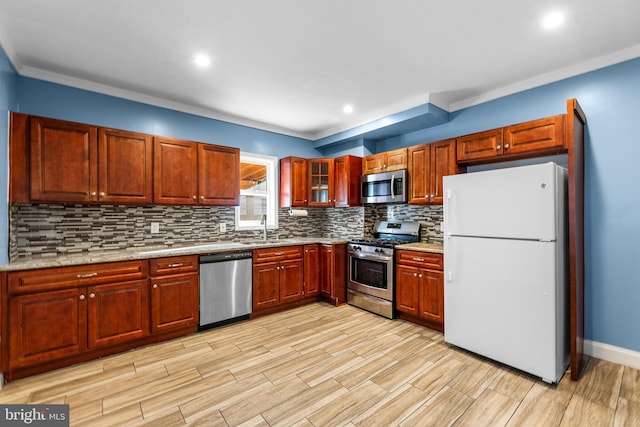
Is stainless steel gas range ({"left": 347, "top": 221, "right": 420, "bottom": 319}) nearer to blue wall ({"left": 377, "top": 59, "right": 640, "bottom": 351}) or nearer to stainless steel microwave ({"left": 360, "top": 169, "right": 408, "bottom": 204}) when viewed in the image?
stainless steel microwave ({"left": 360, "top": 169, "right": 408, "bottom": 204})

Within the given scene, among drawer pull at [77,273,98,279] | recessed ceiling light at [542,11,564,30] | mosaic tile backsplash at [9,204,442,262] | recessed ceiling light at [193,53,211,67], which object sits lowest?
drawer pull at [77,273,98,279]

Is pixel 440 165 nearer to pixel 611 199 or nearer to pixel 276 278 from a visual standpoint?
pixel 611 199

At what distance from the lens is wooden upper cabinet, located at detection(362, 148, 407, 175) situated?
388cm

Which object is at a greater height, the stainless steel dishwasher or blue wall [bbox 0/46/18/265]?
blue wall [bbox 0/46/18/265]

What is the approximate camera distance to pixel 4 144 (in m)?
2.35

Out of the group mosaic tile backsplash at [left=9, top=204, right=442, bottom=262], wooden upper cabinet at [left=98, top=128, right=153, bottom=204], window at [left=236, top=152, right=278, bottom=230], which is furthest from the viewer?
window at [left=236, top=152, right=278, bottom=230]

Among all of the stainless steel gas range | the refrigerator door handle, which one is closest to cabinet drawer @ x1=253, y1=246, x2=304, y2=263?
the stainless steel gas range

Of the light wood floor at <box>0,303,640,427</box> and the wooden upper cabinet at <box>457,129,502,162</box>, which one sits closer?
the light wood floor at <box>0,303,640,427</box>

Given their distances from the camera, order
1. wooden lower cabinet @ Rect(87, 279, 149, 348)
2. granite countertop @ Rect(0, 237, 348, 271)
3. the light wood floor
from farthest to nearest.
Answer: wooden lower cabinet @ Rect(87, 279, 149, 348) → granite countertop @ Rect(0, 237, 348, 271) → the light wood floor

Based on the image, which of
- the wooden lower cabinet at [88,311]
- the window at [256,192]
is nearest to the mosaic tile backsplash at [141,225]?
the window at [256,192]

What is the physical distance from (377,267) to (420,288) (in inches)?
24.7

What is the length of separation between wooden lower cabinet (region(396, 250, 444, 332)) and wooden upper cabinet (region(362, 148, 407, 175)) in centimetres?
119

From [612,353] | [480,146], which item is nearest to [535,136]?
[480,146]

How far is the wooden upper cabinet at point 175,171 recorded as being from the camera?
319cm
